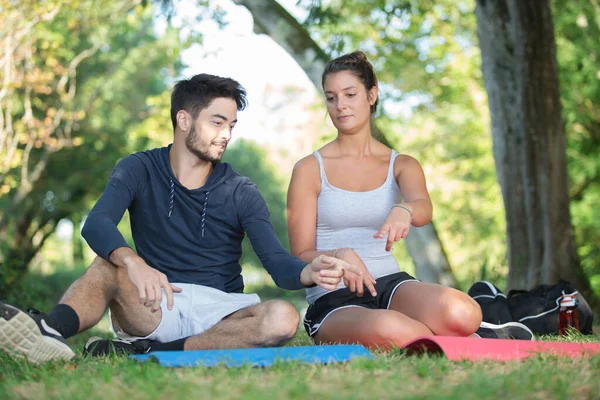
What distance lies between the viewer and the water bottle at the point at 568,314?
5.27m

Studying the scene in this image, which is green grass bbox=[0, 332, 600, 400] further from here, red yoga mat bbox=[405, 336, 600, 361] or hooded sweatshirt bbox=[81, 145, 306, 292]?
hooded sweatshirt bbox=[81, 145, 306, 292]

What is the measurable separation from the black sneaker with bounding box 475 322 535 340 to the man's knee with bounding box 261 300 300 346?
120cm

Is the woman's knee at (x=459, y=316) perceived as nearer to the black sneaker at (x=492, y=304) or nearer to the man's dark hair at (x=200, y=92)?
the black sneaker at (x=492, y=304)

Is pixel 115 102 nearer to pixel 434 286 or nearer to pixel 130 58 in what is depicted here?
pixel 130 58

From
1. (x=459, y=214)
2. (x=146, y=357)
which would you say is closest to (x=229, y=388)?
(x=146, y=357)

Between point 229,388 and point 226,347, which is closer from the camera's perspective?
point 229,388

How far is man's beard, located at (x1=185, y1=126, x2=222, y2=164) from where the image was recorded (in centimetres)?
427

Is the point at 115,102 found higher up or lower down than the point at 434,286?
→ higher up

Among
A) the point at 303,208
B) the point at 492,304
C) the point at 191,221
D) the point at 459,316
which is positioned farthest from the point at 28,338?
the point at 492,304

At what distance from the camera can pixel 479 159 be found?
782 inches

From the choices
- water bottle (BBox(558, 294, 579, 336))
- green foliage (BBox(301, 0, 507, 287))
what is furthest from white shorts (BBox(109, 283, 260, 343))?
green foliage (BBox(301, 0, 507, 287))

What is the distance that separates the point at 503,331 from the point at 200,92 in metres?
2.24

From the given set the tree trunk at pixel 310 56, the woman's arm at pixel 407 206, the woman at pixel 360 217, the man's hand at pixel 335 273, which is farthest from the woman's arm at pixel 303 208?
the tree trunk at pixel 310 56

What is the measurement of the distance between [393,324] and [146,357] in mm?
1263
